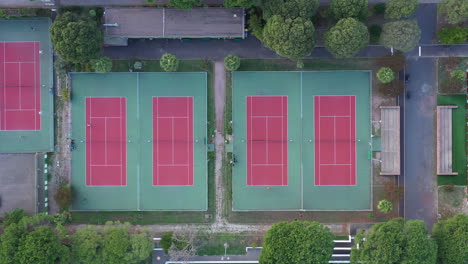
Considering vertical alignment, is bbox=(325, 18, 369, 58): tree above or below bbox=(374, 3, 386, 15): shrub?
below

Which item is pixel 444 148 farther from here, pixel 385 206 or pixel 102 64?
pixel 102 64

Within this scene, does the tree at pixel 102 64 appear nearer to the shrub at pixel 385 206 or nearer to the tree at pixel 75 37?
Result: the tree at pixel 75 37

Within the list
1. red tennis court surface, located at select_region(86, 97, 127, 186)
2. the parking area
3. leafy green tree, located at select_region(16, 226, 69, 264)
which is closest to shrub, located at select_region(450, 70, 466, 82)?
red tennis court surface, located at select_region(86, 97, 127, 186)

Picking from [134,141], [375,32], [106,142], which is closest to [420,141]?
[375,32]

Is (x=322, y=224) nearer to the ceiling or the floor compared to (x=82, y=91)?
nearer to the floor

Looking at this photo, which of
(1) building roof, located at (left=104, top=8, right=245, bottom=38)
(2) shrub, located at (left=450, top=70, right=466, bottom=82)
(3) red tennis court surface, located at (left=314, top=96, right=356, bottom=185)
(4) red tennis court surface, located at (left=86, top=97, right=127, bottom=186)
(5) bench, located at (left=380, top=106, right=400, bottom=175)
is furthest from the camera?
(4) red tennis court surface, located at (left=86, top=97, right=127, bottom=186)

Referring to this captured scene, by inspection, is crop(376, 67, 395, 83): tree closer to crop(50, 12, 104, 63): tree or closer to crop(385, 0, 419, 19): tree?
crop(385, 0, 419, 19): tree

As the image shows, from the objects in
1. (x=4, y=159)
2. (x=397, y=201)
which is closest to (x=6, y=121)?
(x=4, y=159)

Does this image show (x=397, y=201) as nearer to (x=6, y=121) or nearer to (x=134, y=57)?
(x=134, y=57)
